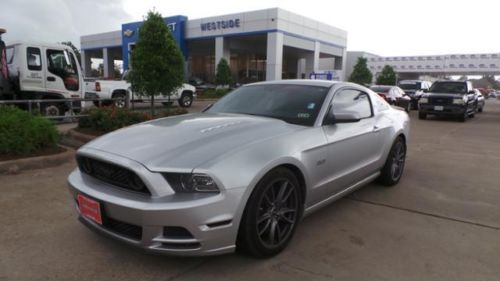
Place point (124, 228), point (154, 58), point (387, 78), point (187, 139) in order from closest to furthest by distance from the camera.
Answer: point (124, 228)
point (187, 139)
point (154, 58)
point (387, 78)

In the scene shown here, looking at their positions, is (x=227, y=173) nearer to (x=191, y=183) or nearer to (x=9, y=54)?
(x=191, y=183)

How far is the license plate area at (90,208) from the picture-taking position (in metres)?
2.97

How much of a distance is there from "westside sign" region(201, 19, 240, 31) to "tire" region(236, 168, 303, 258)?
32.8m

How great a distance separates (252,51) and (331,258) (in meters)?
40.6

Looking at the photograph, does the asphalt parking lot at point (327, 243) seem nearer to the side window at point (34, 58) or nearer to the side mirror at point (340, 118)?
the side mirror at point (340, 118)

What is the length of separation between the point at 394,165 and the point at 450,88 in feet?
44.9

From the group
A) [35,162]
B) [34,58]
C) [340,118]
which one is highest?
[34,58]

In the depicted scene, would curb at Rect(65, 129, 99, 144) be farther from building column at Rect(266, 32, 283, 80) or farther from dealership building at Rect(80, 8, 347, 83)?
building column at Rect(266, 32, 283, 80)

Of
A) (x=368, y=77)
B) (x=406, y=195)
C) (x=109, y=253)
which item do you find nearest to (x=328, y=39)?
(x=368, y=77)

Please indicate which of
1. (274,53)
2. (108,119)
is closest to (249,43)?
(274,53)

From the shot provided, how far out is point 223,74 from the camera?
3284 cm

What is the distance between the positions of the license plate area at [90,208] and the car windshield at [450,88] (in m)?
17.1

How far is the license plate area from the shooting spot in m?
2.97

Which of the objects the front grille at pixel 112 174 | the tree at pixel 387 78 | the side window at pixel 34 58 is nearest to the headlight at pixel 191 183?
the front grille at pixel 112 174
